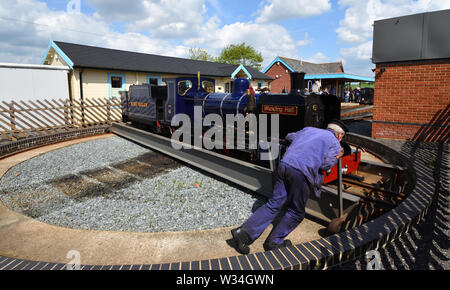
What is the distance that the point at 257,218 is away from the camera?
3457 mm

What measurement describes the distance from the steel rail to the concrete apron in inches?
13.6

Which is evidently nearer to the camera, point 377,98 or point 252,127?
point 252,127

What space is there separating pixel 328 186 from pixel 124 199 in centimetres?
396

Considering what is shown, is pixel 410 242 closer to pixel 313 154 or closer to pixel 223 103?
pixel 313 154

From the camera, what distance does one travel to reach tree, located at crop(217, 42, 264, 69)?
2530 inches

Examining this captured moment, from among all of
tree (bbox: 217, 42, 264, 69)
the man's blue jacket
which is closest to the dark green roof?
the man's blue jacket

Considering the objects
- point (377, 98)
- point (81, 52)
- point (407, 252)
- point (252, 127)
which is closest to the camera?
point (407, 252)

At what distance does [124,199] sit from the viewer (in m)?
5.57

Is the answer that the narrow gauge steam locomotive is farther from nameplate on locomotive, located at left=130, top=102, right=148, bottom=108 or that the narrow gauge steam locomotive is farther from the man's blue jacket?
the man's blue jacket

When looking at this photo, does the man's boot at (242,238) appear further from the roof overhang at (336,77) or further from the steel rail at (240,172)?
the roof overhang at (336,77)

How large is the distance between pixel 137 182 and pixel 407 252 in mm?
5387

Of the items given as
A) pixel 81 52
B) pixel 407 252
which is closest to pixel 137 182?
pixel 407 252

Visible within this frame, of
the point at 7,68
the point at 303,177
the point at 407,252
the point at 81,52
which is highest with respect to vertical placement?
the point at 81,52
